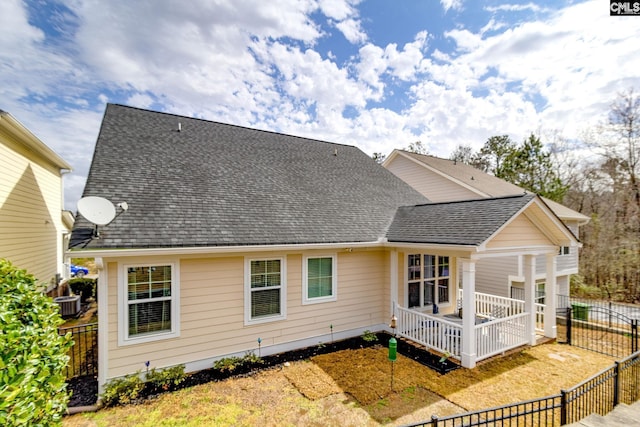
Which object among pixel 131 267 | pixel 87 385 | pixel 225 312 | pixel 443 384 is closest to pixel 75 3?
pixel 131 267

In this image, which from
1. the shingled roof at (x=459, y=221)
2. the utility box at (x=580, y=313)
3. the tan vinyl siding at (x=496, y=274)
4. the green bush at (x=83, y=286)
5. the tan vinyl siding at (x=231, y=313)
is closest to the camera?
the tan vinyl siding at (x=231, y=313)

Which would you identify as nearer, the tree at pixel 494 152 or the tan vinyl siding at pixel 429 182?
the tan vinyl siding at pixel 429 182

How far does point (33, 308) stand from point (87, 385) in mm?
4124

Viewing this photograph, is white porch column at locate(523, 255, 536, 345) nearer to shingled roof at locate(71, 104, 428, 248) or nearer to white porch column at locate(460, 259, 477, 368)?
white porch column at locate(460, 259, 477, 368)

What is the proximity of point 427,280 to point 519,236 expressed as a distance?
316 centimetres

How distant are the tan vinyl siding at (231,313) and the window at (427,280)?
1.05m

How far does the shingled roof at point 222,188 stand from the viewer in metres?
6.71

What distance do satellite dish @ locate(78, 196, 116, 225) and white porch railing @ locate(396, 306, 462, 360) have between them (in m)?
7.86

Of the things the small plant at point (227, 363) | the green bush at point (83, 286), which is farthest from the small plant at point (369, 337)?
the green bush at point (83, 286)

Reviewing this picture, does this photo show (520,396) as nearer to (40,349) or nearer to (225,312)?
(225,312)

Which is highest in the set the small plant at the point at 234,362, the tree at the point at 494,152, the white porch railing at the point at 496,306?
the tree at the point at 494,152

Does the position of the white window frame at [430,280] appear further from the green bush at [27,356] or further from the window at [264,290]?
the green bush at [27,356]

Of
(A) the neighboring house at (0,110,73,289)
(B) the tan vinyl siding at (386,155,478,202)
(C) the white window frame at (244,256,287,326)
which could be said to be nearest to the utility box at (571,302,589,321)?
(B) the tan vinyl siding at (386,155,478,202)

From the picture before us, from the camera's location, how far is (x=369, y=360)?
738 cm
